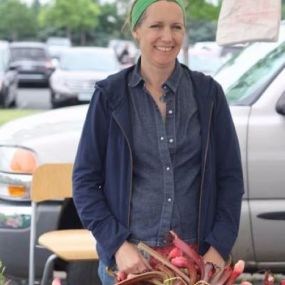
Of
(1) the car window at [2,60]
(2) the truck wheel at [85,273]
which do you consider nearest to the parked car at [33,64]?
(1) the car window at [2,60]

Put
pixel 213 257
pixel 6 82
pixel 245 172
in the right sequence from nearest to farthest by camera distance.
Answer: pixel 213 257
pixel 245 172
pixel 6 82

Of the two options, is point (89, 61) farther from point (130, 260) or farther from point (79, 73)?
point (130, 260)

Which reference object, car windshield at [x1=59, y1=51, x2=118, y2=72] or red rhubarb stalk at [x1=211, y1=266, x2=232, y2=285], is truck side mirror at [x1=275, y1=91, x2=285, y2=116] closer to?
red rhubarb stalk at [x1=211, y1=266, x2=232, y2=285]

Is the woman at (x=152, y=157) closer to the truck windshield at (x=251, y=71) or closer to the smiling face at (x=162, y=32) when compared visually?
the smiling face at (x=162, y=32)

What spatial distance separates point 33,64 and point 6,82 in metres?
9.88

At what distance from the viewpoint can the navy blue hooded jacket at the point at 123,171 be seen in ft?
8.69

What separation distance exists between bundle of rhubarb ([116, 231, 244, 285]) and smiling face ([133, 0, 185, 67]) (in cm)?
64

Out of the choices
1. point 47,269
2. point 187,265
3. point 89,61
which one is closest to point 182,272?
point 187,265

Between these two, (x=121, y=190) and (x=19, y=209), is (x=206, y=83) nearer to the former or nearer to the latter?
(x=121, y=190)

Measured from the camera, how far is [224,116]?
9.12 ft

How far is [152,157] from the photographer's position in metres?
2.67

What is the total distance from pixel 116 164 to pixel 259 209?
81.6 inches

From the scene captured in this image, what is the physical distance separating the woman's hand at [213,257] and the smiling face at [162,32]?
0.67 metres

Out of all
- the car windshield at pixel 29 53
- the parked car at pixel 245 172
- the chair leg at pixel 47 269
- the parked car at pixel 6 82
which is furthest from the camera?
the car windshield at pixel 29 53
